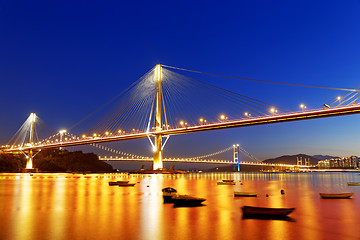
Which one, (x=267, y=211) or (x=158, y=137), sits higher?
(x=158, y=137)

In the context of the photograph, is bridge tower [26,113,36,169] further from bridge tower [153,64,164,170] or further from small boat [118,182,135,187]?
small boat [118,182,135,187]

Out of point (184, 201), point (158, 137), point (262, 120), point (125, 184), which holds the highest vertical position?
point (262, 120)

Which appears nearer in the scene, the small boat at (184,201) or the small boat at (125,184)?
the small boat at (184,201)

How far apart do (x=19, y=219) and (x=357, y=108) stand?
38.3m

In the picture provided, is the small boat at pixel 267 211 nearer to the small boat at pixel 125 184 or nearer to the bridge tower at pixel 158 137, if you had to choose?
the small boat at pixel 125 184

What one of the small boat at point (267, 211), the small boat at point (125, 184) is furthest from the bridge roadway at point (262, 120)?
the small boat at point (267, 211)

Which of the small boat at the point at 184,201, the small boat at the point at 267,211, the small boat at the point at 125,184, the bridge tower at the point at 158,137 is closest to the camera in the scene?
the small boat at the point at 267,211

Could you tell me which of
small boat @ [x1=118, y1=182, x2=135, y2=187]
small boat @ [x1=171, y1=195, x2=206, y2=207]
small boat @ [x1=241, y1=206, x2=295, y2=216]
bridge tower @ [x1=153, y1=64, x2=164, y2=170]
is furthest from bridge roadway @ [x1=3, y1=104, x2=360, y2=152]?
small boat @ [x1=241, y1=206, x2=295, y2=216]

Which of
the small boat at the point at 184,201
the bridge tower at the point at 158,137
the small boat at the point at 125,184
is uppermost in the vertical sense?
the bridge tower at the point at 158,137

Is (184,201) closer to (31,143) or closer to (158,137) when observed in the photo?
(158,137)

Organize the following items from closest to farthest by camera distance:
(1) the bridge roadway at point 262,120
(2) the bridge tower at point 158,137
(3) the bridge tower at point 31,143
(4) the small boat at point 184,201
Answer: (4) the small boat at point 184,201 → (1) the bridge roadway at point 262,120 → (2) the bridge tower at point 158,137 → (3) the bridge tower at point 31,143

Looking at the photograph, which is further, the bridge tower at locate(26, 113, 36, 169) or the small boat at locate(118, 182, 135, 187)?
the bridge tower at locate(26, 113, 36, 169)

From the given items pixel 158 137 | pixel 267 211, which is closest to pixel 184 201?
pixel 267 211

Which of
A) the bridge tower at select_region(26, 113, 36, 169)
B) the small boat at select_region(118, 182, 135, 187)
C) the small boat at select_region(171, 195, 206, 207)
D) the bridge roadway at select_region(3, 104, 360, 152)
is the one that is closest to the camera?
the small boat at select_region(171, 195, 206, 207)
